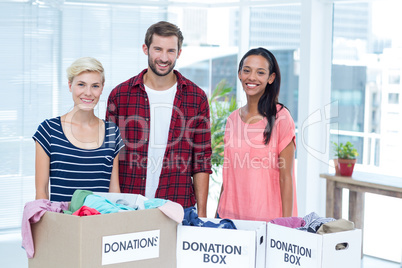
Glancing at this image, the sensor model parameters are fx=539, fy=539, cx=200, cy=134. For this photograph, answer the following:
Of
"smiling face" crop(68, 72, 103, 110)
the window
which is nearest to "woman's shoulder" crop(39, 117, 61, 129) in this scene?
"smiling face" crop(68, 72, 103, 110)

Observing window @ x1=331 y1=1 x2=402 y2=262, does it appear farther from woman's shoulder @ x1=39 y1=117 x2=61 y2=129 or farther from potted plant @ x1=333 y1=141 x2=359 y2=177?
woman's shoulder @ x1=39 y1=117 x2=61 y2=129

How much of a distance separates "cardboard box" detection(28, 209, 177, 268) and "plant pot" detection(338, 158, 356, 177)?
8.75 feet

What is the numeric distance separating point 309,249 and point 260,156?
33.2 inches

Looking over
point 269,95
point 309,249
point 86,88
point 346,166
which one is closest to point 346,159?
point 346,166

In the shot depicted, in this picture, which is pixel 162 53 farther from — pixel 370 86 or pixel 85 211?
pixel 370 86

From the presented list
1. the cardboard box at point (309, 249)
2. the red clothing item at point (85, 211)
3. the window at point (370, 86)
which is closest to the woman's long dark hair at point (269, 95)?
the cardboard box at point (309, 249)

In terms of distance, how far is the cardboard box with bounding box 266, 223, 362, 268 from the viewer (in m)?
1.60

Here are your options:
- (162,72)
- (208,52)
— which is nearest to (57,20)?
(208,52)

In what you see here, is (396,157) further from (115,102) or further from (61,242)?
(61,242)

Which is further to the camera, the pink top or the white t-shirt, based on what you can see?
the white t-shirt

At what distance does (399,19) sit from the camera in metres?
4.06

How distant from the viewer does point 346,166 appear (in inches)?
161

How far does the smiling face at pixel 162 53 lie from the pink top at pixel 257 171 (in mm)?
467

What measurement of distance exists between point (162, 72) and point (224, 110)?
238cm
